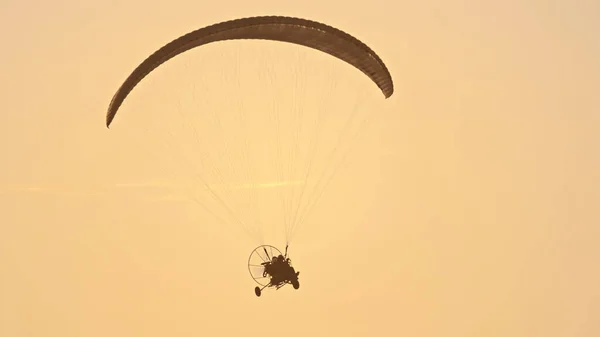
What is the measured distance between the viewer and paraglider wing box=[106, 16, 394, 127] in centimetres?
2855

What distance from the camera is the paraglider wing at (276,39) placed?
93.7 feet

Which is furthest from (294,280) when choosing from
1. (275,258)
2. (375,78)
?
(375,78)

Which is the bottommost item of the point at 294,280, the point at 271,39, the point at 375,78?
the point at 294,280

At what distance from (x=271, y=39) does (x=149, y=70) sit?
174 inches

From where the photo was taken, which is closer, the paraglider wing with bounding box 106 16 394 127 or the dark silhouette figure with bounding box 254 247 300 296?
the paraglider wing with bounding box 106 16 394 127

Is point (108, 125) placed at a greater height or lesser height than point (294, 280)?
greater

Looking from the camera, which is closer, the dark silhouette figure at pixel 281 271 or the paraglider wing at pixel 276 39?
the paraglider wing at pixel 276 39

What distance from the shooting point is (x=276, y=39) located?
1179 inches

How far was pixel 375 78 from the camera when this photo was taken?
1208 inches

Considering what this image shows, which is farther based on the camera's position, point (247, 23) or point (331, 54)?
point (331, 54)

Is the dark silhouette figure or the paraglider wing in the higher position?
the paraglider wing

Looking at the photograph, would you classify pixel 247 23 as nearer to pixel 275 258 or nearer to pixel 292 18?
pixel 292 18

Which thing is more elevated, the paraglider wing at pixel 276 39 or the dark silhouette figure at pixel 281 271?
the paraglider wing at pixel 276 39

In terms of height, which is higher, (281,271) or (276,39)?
(276,39)
